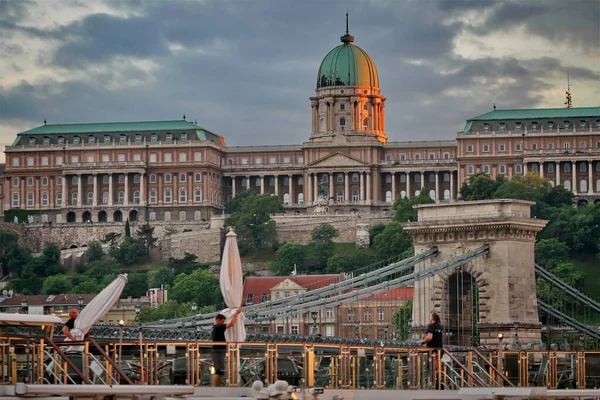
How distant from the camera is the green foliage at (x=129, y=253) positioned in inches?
7618

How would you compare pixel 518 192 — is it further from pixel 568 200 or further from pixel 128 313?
pixel 128 313

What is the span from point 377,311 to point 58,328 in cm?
7397

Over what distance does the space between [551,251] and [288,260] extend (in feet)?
110

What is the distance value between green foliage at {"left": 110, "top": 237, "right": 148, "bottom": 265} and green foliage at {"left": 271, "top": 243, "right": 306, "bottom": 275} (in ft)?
53.6

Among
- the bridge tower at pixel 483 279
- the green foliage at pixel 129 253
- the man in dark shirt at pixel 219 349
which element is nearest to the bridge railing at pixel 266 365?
the man in dark shirt at pixel 219 349

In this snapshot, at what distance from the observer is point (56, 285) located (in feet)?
592

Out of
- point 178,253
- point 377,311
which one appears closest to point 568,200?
point 178,253

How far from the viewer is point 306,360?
3909 centimetres

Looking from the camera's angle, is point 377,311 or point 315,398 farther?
point 377,311

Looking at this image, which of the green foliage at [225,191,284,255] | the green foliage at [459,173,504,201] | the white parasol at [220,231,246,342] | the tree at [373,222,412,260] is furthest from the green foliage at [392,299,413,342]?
the green foliage at [225,191,284,255]

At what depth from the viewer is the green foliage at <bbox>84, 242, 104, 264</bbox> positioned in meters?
195

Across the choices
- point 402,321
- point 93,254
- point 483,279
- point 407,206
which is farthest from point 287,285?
point 483,279

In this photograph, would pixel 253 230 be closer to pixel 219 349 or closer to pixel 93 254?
pixel 93 254

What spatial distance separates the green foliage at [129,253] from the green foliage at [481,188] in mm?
32150
